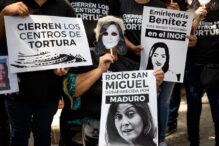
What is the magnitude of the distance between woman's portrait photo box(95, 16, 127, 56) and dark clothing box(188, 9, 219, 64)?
37.1 inches

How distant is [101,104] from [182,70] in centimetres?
91

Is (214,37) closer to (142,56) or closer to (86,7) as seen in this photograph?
(142,56)

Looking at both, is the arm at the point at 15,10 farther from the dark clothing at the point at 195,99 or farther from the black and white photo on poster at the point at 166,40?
the dark clothing at the point at 195,99

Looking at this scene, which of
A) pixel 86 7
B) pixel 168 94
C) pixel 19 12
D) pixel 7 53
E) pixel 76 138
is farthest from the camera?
pixel 168 94

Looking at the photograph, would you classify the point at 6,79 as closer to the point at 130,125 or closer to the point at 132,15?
the point at 130,125

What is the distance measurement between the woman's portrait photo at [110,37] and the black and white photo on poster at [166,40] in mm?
432

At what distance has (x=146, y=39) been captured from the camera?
11.7 ft

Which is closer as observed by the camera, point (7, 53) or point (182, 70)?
point (7, 53)

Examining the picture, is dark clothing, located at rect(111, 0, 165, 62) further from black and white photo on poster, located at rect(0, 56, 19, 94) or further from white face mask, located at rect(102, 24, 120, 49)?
black and white photo on poster, located at rect(0, 56, 19, 94)

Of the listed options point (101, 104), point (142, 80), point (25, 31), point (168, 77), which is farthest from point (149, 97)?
point (25, 31)

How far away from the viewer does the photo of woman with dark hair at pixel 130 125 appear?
2.89 metres

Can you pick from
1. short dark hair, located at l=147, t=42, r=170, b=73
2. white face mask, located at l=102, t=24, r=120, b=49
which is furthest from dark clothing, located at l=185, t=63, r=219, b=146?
white face mask, located at l=102, t=24, r=120, b=49

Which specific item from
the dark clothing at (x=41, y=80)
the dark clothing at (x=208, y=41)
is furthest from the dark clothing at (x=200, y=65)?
the dark clothing at (x=41, y=80)

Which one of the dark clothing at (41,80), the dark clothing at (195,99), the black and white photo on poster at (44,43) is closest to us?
the black and white photo on poster at (44,43)
